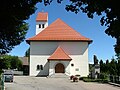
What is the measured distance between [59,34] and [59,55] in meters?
6.09

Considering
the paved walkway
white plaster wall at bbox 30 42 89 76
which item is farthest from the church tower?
the paved walkway

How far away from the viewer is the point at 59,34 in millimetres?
63094

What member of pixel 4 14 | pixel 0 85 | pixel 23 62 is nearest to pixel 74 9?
pixel 4 14

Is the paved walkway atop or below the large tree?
below

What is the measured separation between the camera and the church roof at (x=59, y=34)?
202 feet

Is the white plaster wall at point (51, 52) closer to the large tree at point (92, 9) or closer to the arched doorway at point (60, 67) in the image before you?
the arched doorway at point (60, 67)

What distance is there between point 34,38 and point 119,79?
1250 inches

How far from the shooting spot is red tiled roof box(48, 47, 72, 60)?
58.1 m

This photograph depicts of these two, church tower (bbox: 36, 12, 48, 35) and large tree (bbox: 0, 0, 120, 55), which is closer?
large tree (bbox: 0, 0, 120, 55)

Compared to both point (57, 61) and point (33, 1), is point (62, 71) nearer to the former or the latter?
point (57, 61)

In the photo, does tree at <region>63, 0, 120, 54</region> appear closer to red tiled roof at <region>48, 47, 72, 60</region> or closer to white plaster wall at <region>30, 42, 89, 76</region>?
red tiled roof at <region>48, 47, 72, 60</region>

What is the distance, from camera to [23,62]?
107m

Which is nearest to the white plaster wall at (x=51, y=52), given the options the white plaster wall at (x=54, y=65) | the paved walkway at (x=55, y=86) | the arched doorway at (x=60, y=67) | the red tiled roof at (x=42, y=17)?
the white plaster wall at (x=54, y=65)

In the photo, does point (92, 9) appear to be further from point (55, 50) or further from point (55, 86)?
point (55, 50)
